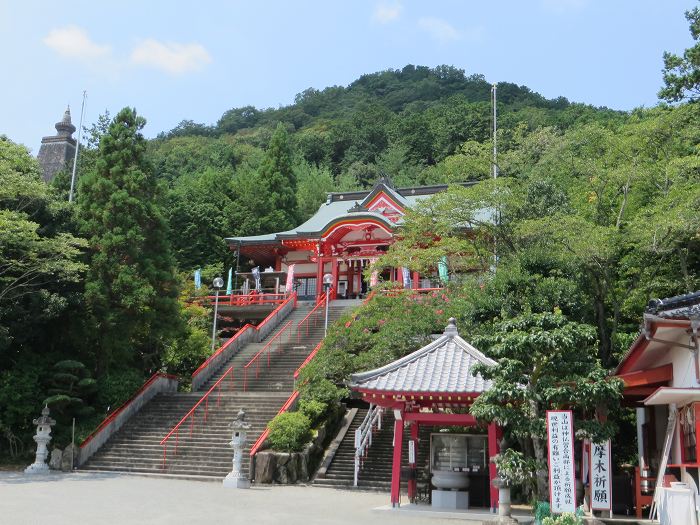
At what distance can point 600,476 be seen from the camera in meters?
11.0

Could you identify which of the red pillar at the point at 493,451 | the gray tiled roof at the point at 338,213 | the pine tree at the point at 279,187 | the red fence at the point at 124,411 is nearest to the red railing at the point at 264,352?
the red fence at the point at 124,411

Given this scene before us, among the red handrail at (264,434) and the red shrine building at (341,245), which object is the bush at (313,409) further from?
the red shrine building at (341,245)

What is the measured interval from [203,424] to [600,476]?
447 inches

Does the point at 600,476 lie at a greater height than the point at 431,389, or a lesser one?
lesser

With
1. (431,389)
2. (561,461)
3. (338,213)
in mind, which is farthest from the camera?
(338,213)

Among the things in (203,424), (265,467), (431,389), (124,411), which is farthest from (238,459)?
(124,411)

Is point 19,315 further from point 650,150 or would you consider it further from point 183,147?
point 183,147

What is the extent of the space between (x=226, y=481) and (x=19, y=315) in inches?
298

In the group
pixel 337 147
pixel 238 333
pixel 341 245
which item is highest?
pixel 337 147

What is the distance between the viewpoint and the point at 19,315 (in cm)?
1803

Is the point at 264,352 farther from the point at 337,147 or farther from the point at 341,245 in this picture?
the point at 337,147

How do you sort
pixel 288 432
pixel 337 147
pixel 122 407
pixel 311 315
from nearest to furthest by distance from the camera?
pixel 288 432
pixel 122 407
pixel 311 315
pixel 337 147

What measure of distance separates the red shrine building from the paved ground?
46.8 ft

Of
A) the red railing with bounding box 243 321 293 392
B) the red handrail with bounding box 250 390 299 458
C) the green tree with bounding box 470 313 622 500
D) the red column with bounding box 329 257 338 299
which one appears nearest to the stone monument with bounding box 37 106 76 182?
the red column with bounding box 329 257 338 299
